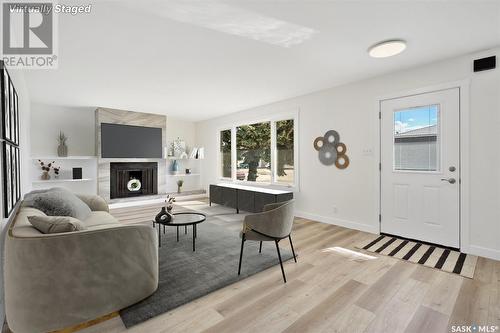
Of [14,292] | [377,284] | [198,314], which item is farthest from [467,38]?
[14,292]

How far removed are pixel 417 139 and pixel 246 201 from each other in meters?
3.24

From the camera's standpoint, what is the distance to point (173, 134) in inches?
298

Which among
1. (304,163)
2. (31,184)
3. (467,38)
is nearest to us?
(467,38)

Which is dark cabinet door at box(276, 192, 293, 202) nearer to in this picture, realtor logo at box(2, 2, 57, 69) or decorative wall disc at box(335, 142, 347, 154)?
decorative wall disc at box(335, 142, 347, 154)

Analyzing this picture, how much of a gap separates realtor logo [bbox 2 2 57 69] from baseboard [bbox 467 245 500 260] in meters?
5.16

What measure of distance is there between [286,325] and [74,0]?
310 centimetres

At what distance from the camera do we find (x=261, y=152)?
19.2 feet

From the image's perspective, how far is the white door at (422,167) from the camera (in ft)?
10.1

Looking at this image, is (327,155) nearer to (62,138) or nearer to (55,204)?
(55,204)

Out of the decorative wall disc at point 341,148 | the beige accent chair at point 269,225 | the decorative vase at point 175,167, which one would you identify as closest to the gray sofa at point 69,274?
the beige accent chair at point 269,225

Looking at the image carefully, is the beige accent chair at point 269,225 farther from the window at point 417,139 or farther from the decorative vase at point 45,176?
the decorative vase at point 45,176

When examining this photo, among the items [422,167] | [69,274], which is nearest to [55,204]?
[69,274]

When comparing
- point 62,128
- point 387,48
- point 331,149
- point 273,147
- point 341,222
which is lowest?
point 341,222

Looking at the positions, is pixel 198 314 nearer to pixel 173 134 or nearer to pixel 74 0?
pixel 74 0
